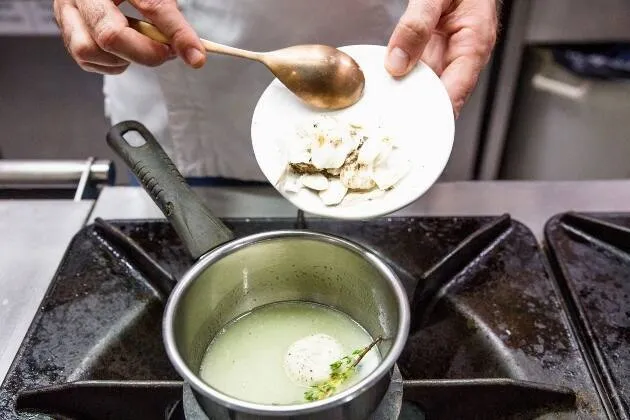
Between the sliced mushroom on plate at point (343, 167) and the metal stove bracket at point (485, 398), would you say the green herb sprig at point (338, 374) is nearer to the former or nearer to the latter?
the metal stove bracket at point (485, 398)

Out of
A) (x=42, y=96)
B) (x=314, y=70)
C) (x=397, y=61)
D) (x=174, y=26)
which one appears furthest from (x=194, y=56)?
(x=42, y=96)

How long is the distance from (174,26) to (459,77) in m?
0.37

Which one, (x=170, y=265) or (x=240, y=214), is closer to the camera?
(x=170, y=265)

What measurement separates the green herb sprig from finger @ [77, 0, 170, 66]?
42 cm

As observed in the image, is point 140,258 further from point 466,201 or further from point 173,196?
point 466,201

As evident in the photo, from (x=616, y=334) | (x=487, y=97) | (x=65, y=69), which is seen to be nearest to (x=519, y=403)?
(x=616, y=334)

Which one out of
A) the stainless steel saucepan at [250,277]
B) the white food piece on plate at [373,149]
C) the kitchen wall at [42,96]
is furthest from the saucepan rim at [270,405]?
the kitchen wall at [42,96]

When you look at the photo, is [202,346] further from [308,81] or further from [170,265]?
[308,81]

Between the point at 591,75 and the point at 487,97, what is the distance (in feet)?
0.81

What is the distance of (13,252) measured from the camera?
906 millimetres

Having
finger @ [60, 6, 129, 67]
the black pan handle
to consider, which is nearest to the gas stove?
the black pan handle

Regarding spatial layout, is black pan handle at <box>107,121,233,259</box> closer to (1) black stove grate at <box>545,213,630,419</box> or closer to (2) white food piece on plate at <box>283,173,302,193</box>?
(2) white food piece on plate at <box>283,173,302,193</box>

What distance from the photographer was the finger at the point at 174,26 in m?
0.74

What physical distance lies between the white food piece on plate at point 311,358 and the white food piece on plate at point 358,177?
0.18 metres
